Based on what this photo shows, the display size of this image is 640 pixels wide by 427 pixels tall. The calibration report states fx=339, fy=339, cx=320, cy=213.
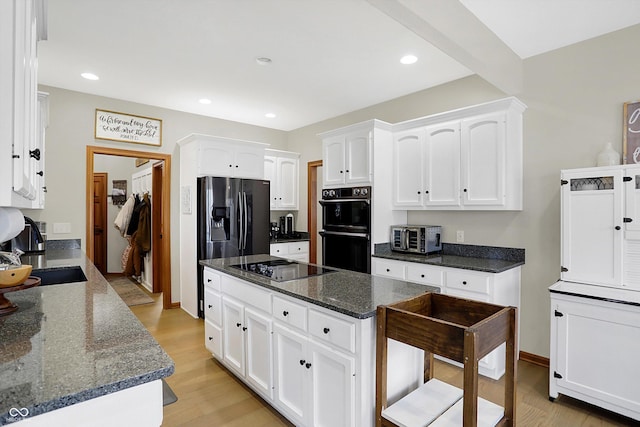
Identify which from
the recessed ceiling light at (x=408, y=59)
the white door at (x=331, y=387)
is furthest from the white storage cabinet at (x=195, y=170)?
the white door at (x=331, y=387)

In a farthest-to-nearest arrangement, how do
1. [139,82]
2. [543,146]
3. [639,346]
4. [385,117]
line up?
[385,117] → [139,82] → [543,146] → [639,346]

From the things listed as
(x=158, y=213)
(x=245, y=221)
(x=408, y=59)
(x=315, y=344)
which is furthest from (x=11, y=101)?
(x=158, y=213)

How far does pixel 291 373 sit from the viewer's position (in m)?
1.97

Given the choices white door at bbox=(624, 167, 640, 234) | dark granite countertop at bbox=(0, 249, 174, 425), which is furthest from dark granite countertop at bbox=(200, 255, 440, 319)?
white door at bbox=(624, 167, 640, 234)

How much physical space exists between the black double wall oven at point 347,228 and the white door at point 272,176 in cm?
128

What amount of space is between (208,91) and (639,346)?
424 centimetres

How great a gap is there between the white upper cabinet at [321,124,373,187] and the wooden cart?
2260 mm

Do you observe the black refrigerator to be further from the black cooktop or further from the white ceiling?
the black cooktop

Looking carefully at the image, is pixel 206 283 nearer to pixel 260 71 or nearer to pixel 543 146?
pixel 260 71

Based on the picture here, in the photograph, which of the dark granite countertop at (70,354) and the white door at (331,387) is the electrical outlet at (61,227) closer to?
the dark granite countertop at (70,354)

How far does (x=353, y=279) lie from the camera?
216 cm

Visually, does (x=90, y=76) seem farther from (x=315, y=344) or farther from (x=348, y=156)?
(x=315, y=344)

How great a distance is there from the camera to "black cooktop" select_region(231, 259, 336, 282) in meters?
2.26

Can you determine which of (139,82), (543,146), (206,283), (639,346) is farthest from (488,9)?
(139,82)
